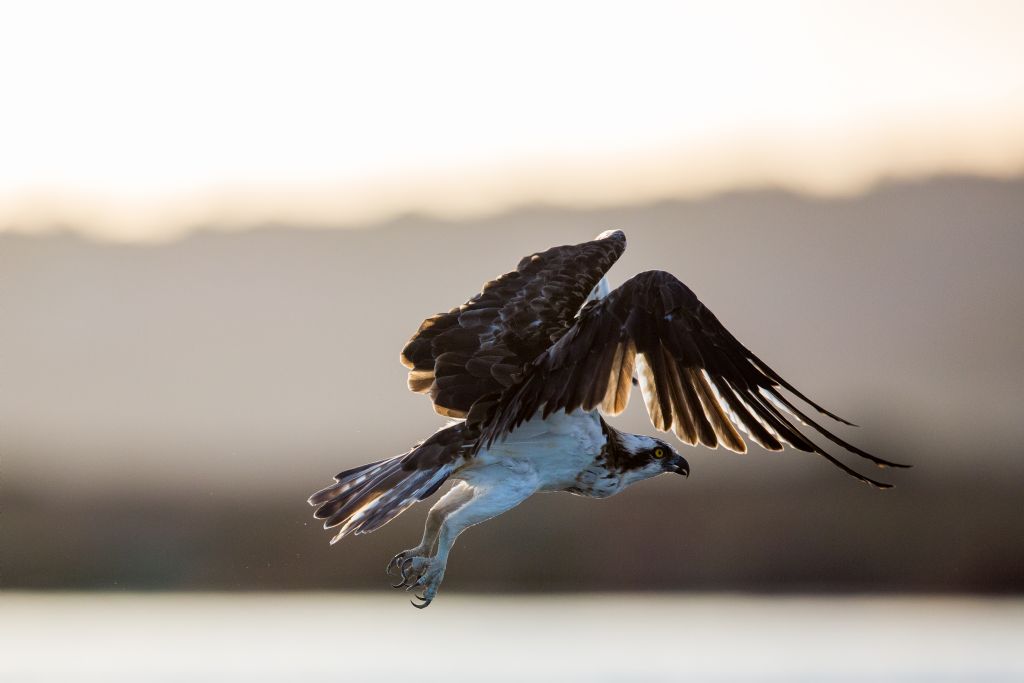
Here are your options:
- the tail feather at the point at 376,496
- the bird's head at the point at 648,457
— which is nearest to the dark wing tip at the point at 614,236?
the bird's head at the point at 648,457

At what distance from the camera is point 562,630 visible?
31547mm

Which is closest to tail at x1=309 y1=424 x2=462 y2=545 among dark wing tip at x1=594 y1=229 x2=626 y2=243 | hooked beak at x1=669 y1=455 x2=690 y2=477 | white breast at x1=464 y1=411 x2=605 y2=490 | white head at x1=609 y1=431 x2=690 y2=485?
white breast at x1=464 y1=411 x2=605 y2=490

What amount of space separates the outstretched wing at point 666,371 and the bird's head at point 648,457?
A: 4.20 ft

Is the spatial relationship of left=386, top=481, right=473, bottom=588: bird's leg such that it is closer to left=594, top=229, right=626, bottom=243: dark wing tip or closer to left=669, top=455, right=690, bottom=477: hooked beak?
left=669, top=455, right=690, bottom=477: hooked beak

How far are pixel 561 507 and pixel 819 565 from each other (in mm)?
6170

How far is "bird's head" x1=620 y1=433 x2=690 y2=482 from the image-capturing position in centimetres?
1108

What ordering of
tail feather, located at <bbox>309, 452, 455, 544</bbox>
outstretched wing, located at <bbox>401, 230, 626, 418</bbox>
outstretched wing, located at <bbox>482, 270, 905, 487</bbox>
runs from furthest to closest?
1. outstretched wing, located at <bbox>401, 230, 626, 418</bbox>
2. tail feather, located at <bbox>309, 452, 455, 544</bbox>
3. outstretched wing, located at <bbox>482, 270, 905, 487</bbox>

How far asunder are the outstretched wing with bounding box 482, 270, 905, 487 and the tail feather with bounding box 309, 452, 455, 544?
82 cm

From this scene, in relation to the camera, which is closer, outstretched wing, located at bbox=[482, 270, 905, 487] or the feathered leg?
outstretched wing, located at bbox=[482, 270, 905, 487]

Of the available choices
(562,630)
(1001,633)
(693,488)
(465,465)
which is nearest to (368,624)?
→ (562,630)

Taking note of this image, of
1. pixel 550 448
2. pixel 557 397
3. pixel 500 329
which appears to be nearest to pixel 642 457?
pixel 550 448

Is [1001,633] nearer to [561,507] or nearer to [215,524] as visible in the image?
[561,507]

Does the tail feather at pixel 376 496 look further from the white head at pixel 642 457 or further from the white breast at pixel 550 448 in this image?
the white head at pixel 642 457

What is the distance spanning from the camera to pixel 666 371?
9773 millimetres
